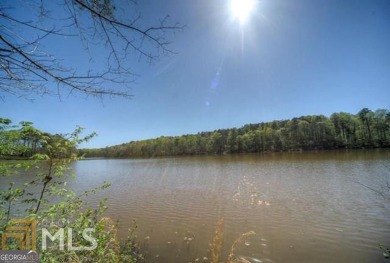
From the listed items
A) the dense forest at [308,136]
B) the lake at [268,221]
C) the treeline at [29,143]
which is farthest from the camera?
the dense forest at [308,136]

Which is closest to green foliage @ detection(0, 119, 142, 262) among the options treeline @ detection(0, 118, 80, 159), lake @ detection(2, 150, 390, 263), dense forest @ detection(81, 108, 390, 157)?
treeline @ detection(0, 118, 80, 159)

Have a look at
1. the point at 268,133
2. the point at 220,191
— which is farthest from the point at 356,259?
the point at 268,133

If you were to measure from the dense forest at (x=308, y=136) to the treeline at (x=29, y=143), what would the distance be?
85.6 metres

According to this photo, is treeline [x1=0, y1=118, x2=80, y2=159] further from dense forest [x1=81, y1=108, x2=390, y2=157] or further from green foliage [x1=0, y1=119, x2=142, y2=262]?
dense forest [x1=81, y1=108, x2=390, y2=157]

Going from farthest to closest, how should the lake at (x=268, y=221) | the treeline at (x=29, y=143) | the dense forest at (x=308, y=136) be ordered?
the dense forest at (x=308, y=136), the lake at (x=268, y=221), the treeline at (x=29, y=143)

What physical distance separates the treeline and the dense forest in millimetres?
85618

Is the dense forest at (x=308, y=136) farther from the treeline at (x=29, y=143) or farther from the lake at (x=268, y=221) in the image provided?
the treeline at (x=29, y=143)

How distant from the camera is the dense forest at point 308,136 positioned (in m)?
72.9

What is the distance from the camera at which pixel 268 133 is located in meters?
93.2

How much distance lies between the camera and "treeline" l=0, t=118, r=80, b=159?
327 centimetres

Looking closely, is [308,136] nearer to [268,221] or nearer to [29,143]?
[268,221]

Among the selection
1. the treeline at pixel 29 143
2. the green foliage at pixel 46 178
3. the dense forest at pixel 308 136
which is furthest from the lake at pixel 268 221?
the dense forest at pixel 308 136

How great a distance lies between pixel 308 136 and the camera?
3290 inches

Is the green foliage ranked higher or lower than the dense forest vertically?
lower
